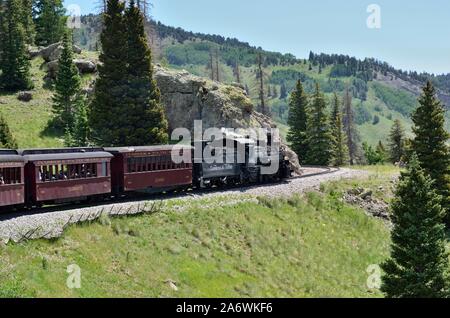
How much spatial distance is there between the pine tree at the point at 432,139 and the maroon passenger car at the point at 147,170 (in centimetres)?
2042

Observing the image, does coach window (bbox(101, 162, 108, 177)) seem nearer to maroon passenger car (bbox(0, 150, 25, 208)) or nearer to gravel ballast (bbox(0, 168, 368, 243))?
gravel ballast (bbox(0, 168, 368, 243))

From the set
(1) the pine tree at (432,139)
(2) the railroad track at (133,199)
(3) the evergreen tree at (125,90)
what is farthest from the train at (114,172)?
(1) the pine tree at (432,139)

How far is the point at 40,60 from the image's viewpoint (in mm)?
77375

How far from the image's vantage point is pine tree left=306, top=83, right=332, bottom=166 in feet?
202

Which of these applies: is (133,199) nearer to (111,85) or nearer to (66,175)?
(66,175)

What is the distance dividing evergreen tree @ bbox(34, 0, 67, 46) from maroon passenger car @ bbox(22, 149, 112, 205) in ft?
214

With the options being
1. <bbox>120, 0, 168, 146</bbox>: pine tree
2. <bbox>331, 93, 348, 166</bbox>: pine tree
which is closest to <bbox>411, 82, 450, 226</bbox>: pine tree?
<bbox>120, 0, 168, 146</bbox>: pine tree

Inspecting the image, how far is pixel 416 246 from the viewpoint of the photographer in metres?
25.7

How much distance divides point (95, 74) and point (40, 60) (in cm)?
1181

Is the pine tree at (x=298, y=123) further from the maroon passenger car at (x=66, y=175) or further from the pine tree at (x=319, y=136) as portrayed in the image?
the maroon passenger car at (x=66, y=175)

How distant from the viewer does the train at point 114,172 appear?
2636 cm

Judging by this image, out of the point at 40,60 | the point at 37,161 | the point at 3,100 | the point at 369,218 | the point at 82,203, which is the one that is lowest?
the point at 369,218
